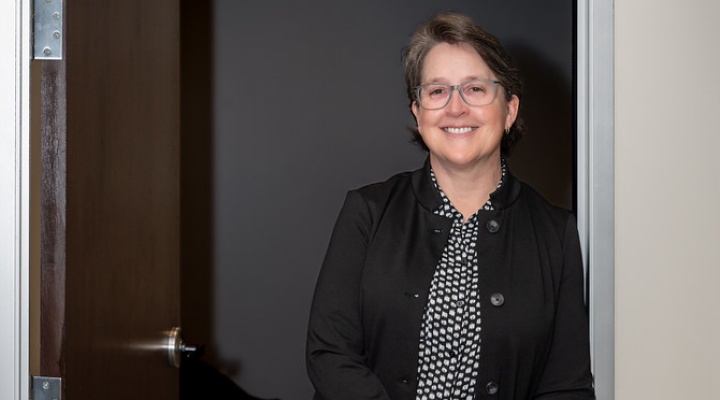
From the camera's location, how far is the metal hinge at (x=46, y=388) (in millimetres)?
1471

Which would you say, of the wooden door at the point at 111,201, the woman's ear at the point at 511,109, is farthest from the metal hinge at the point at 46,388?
the woman's ear at the point at 511,109

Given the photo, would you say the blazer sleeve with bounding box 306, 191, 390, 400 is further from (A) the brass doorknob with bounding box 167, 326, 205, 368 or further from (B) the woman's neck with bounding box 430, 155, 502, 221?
(A) the brass doorknob with bounding box 167, 326, 205, 368

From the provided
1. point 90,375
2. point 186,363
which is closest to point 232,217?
point 186,363

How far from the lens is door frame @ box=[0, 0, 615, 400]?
1449 millimetres

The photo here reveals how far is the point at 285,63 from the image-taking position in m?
3.85

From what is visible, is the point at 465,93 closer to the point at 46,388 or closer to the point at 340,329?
the point at 340,329

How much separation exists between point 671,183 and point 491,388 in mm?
516

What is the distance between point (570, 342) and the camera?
1.59m

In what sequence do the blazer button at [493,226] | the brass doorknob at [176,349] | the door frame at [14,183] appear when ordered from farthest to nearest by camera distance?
1. the brass doorknob at [176,349]
2. the blazer button at [493,226]
3. the door frame at [14,183]

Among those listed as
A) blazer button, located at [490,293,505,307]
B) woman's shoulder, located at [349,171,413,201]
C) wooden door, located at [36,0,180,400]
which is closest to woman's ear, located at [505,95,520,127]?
woman's shoulder, located at [349,171,413,201]

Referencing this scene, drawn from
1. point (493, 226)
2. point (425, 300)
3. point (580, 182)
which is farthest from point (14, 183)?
point (580, 182)

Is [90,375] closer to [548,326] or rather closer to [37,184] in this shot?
[37,184]

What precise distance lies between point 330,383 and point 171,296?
642 millimetres

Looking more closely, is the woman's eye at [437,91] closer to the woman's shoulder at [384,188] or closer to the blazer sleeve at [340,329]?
the woman's shoulder at [384,188]
